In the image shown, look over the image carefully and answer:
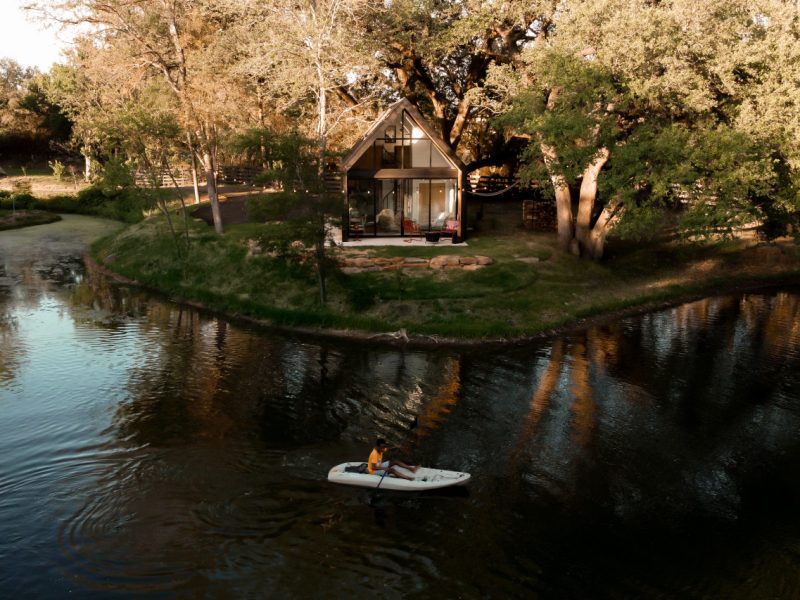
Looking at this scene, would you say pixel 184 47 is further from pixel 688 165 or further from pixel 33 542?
pixel 33 542

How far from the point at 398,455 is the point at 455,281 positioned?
15.9 metres

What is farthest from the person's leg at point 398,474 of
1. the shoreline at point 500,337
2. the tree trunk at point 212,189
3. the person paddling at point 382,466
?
the tree trunk at point 212,189

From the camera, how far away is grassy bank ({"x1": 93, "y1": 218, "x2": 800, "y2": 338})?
30000 millimetres

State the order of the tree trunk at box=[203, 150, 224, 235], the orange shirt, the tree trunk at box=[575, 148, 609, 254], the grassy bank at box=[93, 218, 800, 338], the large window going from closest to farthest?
the orange shirt, the grassy bank at box=[93, 218, 800, 338], the tree trunk at box=[575, 148, 609, 254], the large window, the tree trunk at box=[203, 150, 224, 235]

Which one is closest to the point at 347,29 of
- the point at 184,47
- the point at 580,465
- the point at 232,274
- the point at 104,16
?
the point at 184,47

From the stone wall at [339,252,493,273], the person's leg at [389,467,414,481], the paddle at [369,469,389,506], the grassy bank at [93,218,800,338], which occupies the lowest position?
the paddle at [369,469,389,506]

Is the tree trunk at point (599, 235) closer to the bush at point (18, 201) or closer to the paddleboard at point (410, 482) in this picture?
the paddleboard at point (410, 482)

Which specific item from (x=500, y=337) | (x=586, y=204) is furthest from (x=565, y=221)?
(x=500, y=337)

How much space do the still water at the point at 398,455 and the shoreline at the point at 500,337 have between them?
1027 mm

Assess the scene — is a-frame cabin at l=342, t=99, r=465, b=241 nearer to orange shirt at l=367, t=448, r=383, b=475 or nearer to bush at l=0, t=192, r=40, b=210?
orange shirt at l=367, t=448, r=383, b=475

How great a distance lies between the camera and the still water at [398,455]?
1314cm

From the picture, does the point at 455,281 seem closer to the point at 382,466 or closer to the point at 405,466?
the point at 405,466

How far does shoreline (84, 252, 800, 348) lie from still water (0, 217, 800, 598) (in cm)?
103

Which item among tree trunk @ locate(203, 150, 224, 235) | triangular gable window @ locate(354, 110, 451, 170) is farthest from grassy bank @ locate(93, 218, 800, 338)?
triangular gable window @ locate(354, 110, 451, 170)
